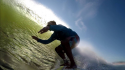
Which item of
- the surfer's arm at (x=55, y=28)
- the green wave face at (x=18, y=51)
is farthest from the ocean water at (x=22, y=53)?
the surfer's arm at (x=55, y=28)

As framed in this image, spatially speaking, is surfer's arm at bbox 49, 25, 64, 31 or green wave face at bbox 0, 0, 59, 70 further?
surfer's arm at bbox 49, 25, 64, 31

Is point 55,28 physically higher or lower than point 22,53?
higher

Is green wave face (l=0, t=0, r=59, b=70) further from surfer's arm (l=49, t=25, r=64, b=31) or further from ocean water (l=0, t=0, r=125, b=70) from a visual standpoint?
surfer's arm (l=49, t=25, r=64, b=31)

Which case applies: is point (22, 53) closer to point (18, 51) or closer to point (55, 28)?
point (18, 51)

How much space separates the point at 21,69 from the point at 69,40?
102cm

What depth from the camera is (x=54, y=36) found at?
225 centimetres

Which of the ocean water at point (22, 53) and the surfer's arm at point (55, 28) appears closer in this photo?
the ocean water at point (22, 53)

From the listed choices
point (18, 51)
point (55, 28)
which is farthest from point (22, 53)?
point (55, 28)

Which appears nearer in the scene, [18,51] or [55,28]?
[18,51]

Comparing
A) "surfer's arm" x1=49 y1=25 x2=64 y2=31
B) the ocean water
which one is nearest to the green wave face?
the ocean water

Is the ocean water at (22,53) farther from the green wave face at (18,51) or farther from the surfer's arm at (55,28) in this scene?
the surfer's arm at (55,28)

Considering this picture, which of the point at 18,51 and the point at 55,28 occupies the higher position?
the point at 55,28

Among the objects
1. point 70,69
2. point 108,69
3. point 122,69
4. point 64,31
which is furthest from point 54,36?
point 122,69

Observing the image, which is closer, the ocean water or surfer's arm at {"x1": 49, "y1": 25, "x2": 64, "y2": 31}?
the ocean water
